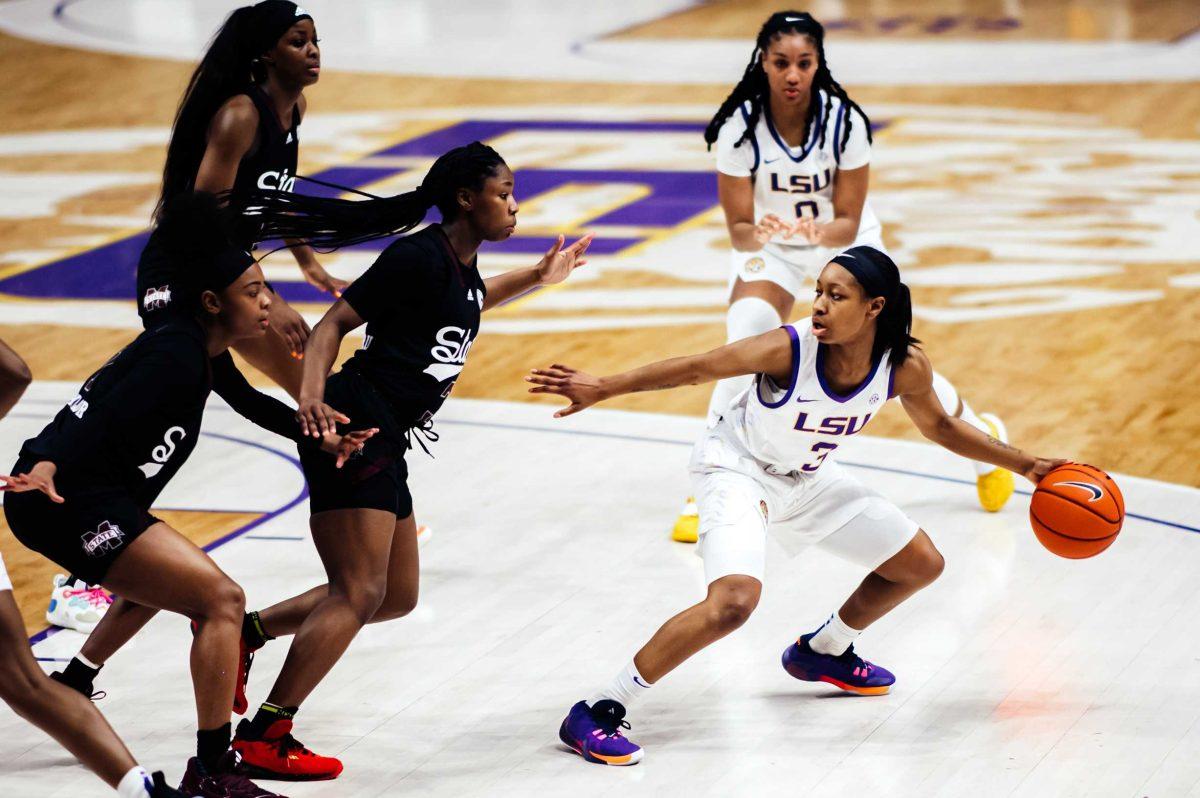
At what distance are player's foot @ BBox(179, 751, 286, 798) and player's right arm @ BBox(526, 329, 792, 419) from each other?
46.7 inches

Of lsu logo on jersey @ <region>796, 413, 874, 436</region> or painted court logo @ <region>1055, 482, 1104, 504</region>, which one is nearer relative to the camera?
lsu logo on jersey @ <region>796, 413, 874, 436</region>

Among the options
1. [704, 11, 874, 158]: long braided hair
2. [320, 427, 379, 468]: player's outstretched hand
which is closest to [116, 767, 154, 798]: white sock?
[320, 427, 379, 468]: player's outstretched hand

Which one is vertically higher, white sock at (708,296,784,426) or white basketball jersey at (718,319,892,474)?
white basketball jersey at (718,319,892,474)

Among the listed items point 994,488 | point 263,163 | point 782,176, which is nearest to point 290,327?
point 263,163

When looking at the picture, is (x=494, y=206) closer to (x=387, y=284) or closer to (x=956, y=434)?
(x=387, y=284)

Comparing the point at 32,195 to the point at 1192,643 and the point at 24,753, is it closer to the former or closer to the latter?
the point at 24,753

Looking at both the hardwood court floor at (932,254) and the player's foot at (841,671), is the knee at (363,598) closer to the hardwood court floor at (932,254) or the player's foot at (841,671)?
the player's foot at (841,671)

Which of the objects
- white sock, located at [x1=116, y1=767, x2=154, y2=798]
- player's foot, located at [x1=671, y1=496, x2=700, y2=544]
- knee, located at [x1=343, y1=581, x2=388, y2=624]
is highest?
knee, located at [x1=343, y1=581, x2=388, y2=624]

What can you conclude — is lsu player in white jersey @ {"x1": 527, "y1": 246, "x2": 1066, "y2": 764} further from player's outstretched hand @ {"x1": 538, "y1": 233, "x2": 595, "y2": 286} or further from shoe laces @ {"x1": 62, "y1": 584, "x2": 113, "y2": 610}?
shoe laces @ {"x1": 62, "y1": 584, "x2": 113, "y2": 610}

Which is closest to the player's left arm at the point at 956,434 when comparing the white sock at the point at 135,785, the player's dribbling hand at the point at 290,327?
the player's dribbling hand at the point at 290,327

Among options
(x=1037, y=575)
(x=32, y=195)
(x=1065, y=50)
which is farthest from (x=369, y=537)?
(x=1065, y=50)

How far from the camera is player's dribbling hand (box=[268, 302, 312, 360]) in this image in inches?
208

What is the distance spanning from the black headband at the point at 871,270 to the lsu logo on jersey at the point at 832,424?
1.17 feet

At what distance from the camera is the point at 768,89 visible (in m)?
6.48
